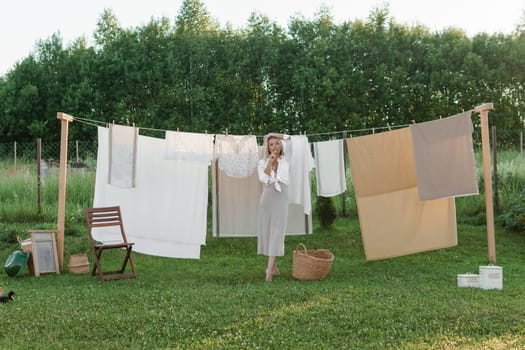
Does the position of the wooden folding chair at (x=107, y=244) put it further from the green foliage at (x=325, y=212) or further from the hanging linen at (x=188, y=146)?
the green foliage at (x=325, y=212)

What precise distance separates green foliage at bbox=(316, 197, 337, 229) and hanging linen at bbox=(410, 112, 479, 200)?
3239 mm

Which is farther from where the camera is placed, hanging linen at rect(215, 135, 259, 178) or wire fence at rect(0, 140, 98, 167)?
wire fence at rect(0, 140, 98, 167)

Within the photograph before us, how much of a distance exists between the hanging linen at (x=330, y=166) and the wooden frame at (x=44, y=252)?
3443mm

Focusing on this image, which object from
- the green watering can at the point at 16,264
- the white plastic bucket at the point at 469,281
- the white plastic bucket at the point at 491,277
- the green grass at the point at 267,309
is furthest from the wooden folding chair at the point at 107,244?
the white plastic bucket at the point at 491,277

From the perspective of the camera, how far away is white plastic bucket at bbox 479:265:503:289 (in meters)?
5.69

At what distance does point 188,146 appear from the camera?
23.4ft

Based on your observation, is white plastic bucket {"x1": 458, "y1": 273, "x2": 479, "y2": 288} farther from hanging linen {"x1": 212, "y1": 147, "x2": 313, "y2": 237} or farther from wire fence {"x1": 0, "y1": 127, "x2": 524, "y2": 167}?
wire fence {"x1": 0, "y1": 127, "x2": 524, "y2": 167}

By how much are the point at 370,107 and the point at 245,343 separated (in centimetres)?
1416

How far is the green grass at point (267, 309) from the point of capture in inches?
164

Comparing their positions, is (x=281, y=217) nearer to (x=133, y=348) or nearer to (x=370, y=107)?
(x=133, y=348)

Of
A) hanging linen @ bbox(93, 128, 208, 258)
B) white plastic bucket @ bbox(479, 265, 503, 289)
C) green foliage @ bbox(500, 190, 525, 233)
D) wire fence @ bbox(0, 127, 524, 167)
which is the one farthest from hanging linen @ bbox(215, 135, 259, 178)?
wire fence @ bbox(0, 127, 524, 167)

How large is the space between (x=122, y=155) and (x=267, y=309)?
2907 mm

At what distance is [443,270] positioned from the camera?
7000 mm

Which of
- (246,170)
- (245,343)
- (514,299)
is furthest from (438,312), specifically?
(246,170)
